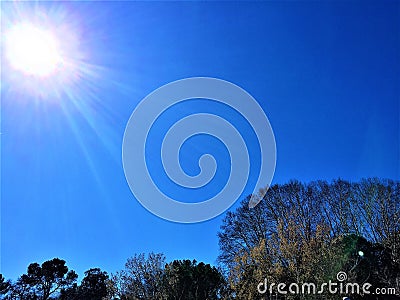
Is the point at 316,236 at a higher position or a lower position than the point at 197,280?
higher

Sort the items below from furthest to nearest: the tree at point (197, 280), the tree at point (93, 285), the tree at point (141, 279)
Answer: the tree at point (93, 285) → the tree at point (197, 280) → the tree at point (141, 279)

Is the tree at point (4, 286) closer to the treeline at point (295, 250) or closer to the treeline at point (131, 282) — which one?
the treeline at point (131, 282)

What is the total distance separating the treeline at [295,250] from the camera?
502 inches

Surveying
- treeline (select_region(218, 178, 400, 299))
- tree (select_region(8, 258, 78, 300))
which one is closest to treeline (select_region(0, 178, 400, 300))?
treeline (select_region(218, 178, 400, 299))

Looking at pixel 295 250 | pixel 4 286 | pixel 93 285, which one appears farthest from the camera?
pixel 93 285

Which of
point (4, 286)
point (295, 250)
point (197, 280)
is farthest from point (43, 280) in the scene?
point (295, 250)

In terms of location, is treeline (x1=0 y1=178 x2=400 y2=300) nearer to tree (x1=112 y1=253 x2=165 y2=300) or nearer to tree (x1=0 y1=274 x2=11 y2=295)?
tree (x1=112 y1=253 x2=165 y2=300)

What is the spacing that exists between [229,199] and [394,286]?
9.12 m

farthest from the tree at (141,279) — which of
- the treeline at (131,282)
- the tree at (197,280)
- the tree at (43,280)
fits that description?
the tree at (43,280)

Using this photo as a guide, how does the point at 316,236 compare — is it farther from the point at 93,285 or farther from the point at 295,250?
the point at 93,285

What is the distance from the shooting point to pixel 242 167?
593 inches

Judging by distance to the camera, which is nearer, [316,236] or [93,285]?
[316,236]

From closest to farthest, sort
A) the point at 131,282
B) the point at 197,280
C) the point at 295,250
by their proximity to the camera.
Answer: the point at 295,250
the point at 131,282
the point at 197,280

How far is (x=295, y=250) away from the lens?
42.5 ft
